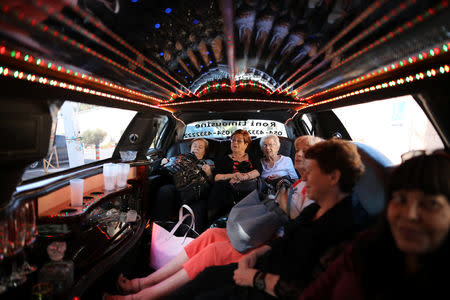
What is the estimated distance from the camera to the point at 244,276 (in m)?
1.59

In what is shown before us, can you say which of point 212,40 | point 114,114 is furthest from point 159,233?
point 114,114

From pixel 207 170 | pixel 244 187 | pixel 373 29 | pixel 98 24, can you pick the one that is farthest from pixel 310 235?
pixel 207 170

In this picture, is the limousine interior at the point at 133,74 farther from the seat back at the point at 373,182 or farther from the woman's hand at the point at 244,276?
the woman's hand at the point at 244,276

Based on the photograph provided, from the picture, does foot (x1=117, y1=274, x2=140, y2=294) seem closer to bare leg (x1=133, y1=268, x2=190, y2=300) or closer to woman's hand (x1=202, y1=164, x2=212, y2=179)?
bare leg (x1=133, y1=268, x2=190, y2=300)

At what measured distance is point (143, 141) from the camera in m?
3.40

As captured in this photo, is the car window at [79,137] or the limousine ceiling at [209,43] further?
the car window at [79,137]

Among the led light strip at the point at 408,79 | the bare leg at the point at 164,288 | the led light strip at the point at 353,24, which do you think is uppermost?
the led light strip at the point at 353,24

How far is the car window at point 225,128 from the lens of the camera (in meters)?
4.63

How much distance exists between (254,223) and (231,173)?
179 cm

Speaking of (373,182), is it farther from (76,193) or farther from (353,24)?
(76,193)

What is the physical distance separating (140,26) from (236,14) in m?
0.50

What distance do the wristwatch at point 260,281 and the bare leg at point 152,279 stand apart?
2.57ft

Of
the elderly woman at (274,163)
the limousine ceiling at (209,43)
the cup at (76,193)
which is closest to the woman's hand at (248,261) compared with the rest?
the cup at (76,193)

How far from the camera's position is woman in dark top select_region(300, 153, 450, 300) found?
34.5 inches
